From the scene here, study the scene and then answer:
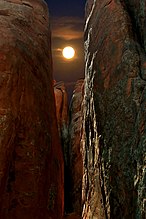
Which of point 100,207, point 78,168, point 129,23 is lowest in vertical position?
point 78,168

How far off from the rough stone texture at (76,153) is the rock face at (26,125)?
1006 cm

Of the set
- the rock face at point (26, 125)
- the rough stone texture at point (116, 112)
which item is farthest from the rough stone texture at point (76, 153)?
the rough stone texture at point (116, 112)

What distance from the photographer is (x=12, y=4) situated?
10.1 m

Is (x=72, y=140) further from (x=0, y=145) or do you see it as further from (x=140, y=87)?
(x=140, y=87)

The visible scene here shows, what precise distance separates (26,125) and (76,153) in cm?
1473

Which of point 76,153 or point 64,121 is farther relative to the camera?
point 64,121

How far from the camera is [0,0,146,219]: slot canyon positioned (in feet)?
19.6

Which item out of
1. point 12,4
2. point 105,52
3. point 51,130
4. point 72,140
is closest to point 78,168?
point 72,140

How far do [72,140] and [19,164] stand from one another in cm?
1581

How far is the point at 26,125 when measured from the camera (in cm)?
850

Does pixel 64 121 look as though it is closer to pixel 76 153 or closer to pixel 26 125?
pixel 76 153

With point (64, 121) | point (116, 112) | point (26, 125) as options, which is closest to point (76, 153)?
point (64, 121)

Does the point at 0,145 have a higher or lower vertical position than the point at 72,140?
higher

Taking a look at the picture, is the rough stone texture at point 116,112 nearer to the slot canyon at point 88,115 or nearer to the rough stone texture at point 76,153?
the slot canyon at point 88,115
